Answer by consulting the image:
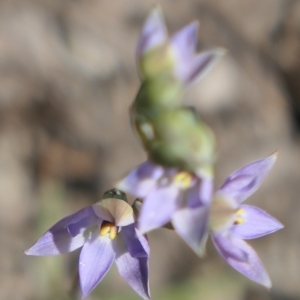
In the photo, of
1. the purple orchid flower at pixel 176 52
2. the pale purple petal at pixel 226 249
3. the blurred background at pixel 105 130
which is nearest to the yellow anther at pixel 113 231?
the pale purple petal at pixel 226 249

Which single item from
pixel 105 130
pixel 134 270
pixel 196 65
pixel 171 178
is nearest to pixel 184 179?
pixel 171 178

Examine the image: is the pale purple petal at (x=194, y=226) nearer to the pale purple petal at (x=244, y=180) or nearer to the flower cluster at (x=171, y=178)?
the flower cluster at (x=171, y=178)

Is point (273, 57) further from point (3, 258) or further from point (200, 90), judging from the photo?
point (3, 258)

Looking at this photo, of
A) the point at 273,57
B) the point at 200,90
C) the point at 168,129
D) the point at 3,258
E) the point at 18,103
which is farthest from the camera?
the point at 273,57

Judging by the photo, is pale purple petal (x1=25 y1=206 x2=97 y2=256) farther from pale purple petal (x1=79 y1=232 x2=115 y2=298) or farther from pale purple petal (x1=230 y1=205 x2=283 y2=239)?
pale purple petal (x1=230 y1=205 x2=283 y2=239)

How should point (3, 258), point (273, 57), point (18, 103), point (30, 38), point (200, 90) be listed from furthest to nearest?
point (273, 57) → point (200, 90) → point (30, 38) → point (18, 103) → point (3, 258)

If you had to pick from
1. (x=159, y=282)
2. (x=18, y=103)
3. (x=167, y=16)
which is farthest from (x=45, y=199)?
(x=167, y=16)

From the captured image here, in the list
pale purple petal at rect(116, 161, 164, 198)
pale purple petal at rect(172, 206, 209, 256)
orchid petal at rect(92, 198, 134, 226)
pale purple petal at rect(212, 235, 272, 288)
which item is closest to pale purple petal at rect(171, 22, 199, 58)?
pale purple petal at rect(116, 161, 164, 198)
